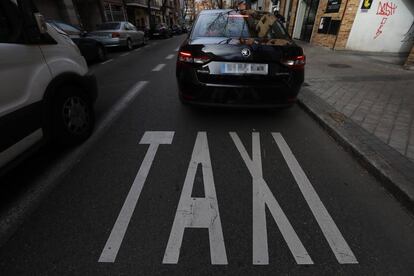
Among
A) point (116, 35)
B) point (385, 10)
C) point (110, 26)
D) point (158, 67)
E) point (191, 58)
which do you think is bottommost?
point (158, 67)

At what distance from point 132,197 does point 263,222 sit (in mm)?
1247

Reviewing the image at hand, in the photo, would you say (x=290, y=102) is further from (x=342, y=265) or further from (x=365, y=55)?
(x=365, y=55)

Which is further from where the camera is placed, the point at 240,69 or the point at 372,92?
the point at 372,92

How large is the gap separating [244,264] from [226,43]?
8.55ft

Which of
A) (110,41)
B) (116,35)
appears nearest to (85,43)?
(110,41)

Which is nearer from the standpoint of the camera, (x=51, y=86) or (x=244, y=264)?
(x=244, y=264)

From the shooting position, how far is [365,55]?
998 cm

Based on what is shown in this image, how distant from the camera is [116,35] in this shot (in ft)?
40.7

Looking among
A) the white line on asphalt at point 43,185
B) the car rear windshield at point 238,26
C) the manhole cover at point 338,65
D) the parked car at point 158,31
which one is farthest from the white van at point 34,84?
the parked car at point 158,31

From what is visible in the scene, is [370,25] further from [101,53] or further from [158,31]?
[158,31]

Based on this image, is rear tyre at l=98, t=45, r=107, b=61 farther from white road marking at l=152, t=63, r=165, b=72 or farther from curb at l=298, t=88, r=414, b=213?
curb at l=298, t=88, r=414, b=213

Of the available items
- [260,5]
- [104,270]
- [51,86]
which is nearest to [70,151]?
[51,86]

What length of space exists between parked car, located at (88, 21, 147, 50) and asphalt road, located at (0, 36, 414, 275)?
1041cm

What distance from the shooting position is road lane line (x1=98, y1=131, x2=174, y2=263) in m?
1.85
